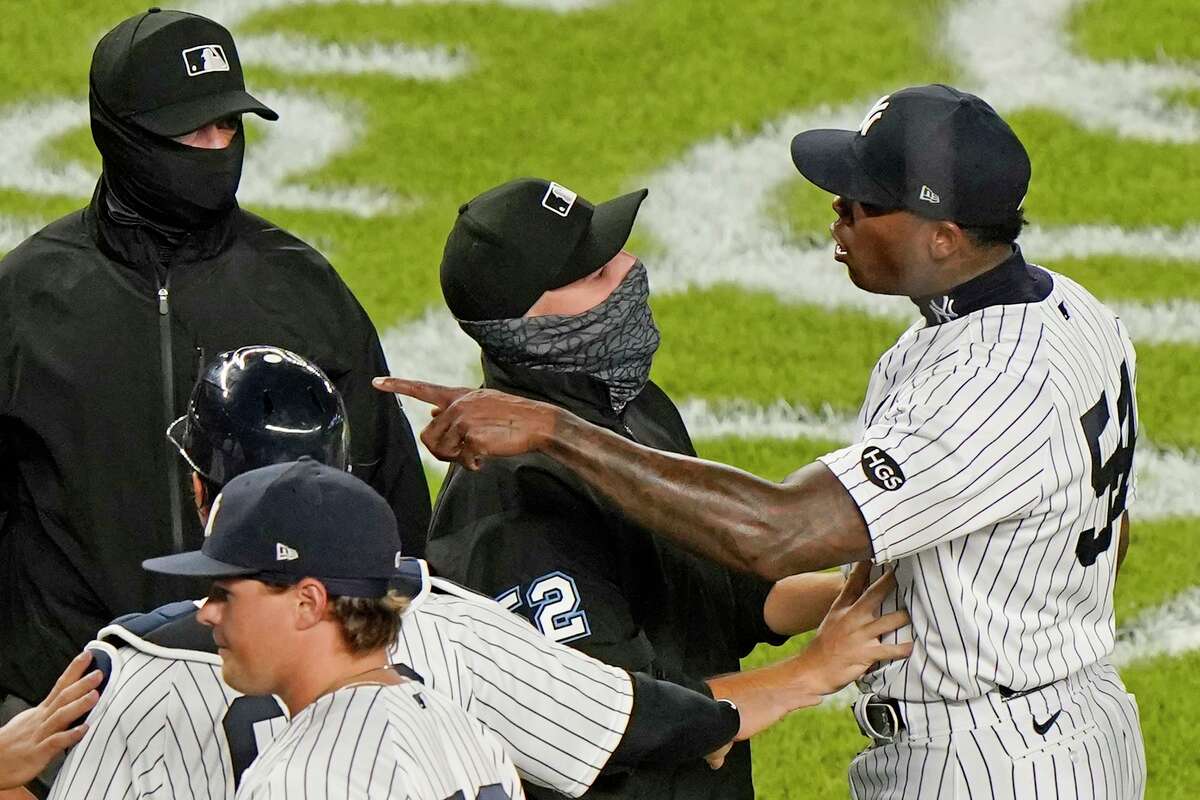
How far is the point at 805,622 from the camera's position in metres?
3.69

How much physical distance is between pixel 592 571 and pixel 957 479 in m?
0.62

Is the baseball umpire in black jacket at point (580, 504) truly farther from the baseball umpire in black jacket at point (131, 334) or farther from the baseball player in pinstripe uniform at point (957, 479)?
the baseball umpire in black jacket at point (131, 334)

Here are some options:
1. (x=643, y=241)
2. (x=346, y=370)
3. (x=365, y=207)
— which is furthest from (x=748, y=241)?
(x=346, y=370)

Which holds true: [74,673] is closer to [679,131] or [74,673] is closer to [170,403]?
[170,403]

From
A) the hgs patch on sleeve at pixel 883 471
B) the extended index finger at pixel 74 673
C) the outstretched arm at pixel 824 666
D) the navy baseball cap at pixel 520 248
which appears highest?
the navy baseball cap at pixel 520 248

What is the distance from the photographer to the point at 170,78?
383 centimetres

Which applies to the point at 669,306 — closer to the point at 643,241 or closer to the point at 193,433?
the point at 643,241

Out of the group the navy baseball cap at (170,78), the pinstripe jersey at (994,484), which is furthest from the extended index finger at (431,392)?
the navy baseball cap at (170,78)

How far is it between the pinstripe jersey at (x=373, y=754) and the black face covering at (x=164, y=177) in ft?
5.39

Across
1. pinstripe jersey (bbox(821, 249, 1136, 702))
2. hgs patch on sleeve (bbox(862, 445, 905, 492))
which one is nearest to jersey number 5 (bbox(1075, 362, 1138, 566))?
pinstripe jersey (bbox(821, 249, 1136, 702))

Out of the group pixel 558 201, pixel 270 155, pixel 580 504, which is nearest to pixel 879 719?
pixel 580 504

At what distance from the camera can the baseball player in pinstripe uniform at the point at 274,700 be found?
2.56 metres

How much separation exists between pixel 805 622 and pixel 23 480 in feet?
4.88

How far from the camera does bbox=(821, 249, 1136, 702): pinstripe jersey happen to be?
318cm
